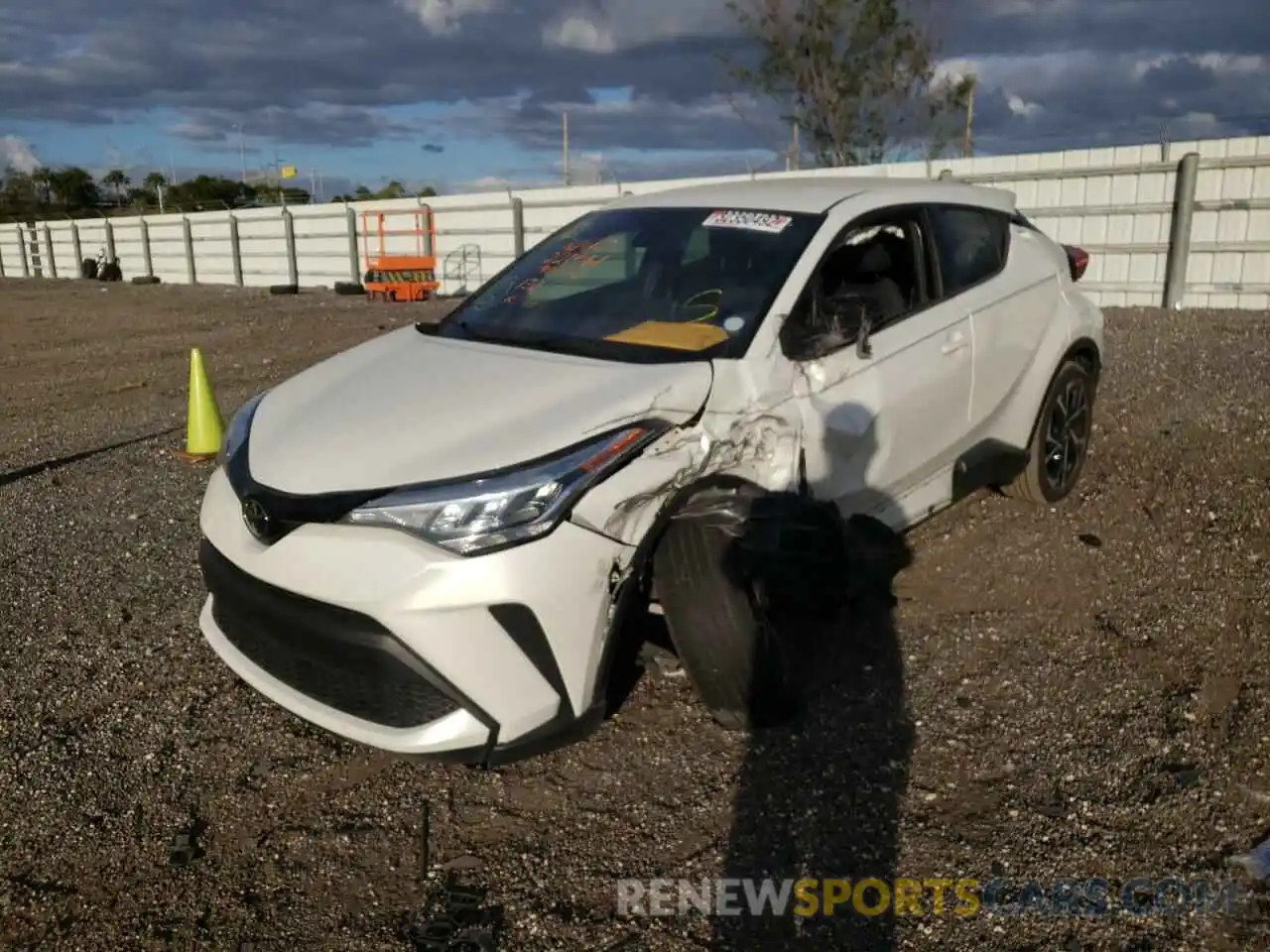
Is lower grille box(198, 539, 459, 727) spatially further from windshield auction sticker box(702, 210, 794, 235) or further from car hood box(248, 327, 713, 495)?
windshield auction sticker box(702, 210, 794, 235)

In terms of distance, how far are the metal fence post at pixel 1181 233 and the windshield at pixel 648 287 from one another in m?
11.3

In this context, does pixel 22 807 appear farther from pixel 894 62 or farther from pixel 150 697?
pixel 894 62

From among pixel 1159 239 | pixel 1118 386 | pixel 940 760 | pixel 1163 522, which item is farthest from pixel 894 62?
pixel 940 760

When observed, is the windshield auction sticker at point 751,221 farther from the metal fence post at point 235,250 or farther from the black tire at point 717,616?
the metal fence post at point 235,250

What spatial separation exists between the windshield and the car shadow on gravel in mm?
649

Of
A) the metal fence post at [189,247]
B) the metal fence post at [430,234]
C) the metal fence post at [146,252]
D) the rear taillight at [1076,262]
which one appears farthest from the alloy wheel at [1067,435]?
the metal fence post at [146,252]

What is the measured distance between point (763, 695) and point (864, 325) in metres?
1.36

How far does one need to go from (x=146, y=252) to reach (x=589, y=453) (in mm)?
35867

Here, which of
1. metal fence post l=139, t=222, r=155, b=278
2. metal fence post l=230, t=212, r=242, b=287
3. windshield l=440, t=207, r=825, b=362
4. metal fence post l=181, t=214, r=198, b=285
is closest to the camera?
windshield l=440, t=207, r=825, b=362

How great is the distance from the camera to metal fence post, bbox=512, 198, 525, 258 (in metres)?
20.3

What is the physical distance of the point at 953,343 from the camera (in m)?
4.10

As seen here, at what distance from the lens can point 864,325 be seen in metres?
3.57

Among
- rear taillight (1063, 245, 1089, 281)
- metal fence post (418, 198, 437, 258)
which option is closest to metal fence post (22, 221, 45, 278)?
metal fence post (418, 198, 437, 258)

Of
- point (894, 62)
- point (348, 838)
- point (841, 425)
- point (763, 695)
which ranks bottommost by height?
point (348, 838)
